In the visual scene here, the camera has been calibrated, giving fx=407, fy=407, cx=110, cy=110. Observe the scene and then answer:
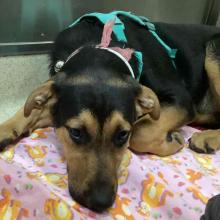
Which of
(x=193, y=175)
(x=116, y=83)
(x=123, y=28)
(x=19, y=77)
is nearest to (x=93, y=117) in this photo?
(x=116, y=83)

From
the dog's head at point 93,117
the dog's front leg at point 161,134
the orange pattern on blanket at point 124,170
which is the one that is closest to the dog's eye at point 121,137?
the dog's head at point 93,117

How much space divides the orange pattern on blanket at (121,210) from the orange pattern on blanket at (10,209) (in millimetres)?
392

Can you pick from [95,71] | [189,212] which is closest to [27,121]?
[95,71]

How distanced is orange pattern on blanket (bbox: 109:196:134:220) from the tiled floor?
1.36 meters

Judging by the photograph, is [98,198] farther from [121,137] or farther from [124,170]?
[124,170]

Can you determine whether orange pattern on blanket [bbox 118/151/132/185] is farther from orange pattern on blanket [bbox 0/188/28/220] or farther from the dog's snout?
orange pattern on blanket [bbox 0/188/28/220]

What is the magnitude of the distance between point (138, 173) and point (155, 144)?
0.28 meters

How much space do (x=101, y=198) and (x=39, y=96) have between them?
0.60 meters

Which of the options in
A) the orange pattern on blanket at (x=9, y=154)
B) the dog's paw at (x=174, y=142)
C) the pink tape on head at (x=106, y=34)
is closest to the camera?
the orange pattern on blanket at (x=9, y=154)

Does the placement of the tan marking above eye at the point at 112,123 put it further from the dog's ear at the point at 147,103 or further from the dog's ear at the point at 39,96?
the dog's ear at the point at 39,96

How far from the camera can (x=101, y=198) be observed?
1698 millimetres

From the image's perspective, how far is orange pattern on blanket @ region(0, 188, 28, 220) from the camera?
1.70 m

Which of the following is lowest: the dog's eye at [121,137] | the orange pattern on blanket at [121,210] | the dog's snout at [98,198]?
the orange pattern on blanket at [121,210]

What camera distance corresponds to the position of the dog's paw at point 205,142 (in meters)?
2.53
